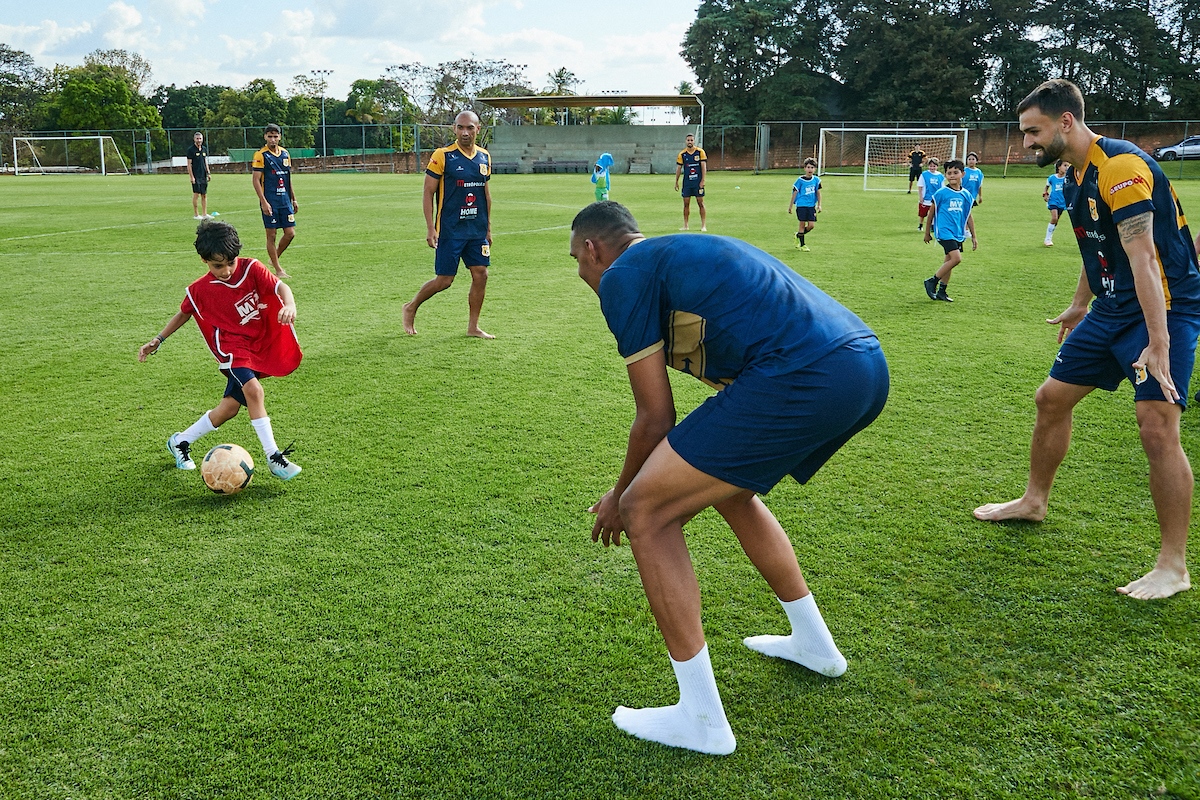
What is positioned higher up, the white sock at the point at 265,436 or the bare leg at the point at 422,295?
the bare leg at the point at 422,295

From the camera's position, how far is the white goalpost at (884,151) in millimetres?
37594

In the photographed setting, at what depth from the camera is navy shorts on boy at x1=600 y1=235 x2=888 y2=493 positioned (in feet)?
8.46

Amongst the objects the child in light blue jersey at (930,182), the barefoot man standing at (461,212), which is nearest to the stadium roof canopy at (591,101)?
the child in light blue jersey at (930,182)

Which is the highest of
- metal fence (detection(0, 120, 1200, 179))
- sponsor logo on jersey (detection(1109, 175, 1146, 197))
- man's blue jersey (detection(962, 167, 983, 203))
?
metal fence (detection(0, 120, 1200, 179))

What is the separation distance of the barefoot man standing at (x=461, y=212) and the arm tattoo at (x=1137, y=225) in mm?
6255

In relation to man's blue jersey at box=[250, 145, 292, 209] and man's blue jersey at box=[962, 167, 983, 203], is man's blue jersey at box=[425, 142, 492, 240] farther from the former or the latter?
man's blue jersey at box=[962, 167, 983, 203]

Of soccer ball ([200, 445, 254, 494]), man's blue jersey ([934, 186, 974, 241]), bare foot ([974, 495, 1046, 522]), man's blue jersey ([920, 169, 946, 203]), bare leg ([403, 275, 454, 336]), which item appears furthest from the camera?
man's blue jersey ([920, 169, 946, 203])

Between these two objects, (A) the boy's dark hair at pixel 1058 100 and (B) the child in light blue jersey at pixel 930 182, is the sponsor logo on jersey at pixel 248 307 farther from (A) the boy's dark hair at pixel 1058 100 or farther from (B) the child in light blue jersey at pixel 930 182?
(B) the child in light blue jersey at pixel 930 182

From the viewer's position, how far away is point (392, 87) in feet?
259

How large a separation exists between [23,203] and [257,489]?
27.0 meters

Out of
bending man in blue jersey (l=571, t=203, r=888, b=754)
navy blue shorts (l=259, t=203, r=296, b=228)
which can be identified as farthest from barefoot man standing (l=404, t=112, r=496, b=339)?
bending man in blue jersey (l=571, t=203, r=888, b=754)

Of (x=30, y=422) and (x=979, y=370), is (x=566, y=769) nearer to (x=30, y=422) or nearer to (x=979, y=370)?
(x=30, y=422)

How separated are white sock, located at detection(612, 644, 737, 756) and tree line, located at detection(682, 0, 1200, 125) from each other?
61.2 m

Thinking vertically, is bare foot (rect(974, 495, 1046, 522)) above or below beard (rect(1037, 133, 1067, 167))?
below
